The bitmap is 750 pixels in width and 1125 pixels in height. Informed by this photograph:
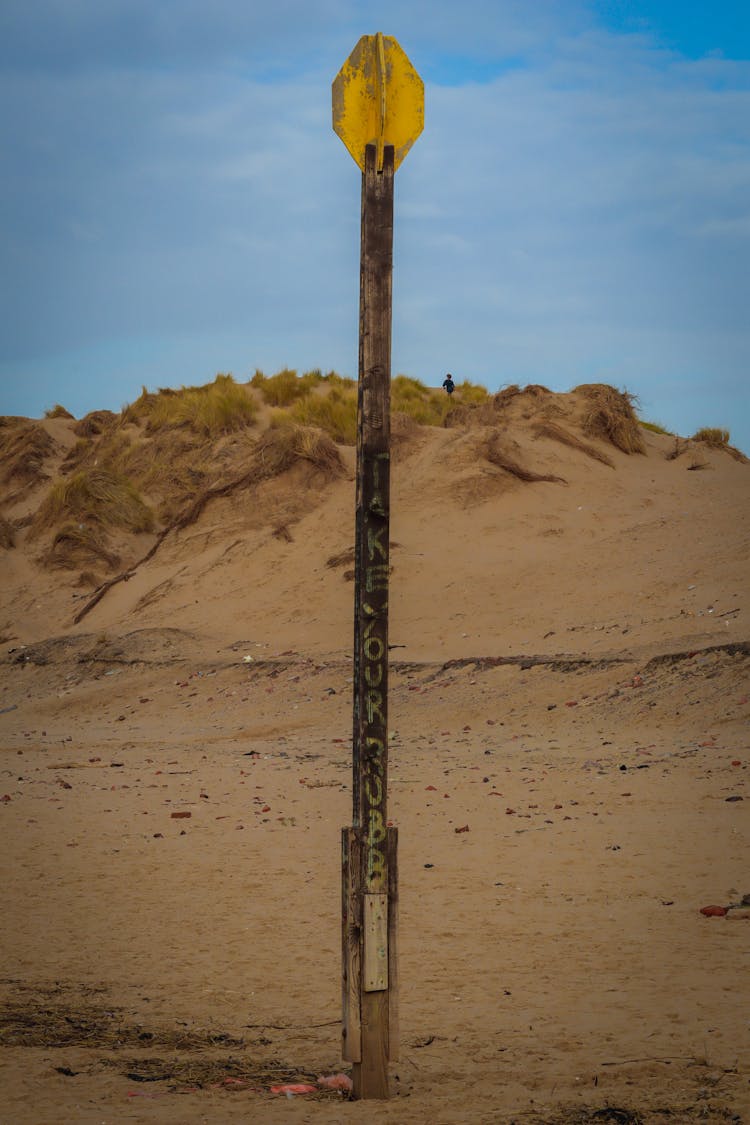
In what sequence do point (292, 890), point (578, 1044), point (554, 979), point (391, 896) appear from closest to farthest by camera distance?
1. point (391, 896)
2. point (578, 1044)
3. point (554, 979)
4. point (292, 890)

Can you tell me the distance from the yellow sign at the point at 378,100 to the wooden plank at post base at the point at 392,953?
7.38 feet

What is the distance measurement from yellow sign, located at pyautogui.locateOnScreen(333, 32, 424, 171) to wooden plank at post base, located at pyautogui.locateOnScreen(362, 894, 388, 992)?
95.0 inches

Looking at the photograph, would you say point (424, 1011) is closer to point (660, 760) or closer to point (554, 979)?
point (554, 979)

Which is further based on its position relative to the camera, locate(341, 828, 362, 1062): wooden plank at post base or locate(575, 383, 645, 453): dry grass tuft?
locate(575, 383, 645, 453): dry grass tuft

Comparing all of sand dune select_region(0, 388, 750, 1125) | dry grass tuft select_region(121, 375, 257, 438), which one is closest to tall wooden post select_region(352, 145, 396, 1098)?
sand dune select_region(0, 388, 750, 1125)

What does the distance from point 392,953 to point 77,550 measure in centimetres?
2211

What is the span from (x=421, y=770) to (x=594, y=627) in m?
5.85

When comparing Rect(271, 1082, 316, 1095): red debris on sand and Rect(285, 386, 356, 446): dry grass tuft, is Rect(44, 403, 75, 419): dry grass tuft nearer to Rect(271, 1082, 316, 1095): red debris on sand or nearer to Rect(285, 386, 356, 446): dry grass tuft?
Rect(285, 386, 356, 446): dry grass tuft

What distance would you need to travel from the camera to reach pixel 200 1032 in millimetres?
4285

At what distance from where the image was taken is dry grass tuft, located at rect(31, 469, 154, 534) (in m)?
25.5

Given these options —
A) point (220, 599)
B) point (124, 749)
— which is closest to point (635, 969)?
point (124, 749)

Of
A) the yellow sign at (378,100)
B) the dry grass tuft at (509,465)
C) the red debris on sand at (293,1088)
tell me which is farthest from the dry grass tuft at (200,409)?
the red debris on sand at (293,1088)

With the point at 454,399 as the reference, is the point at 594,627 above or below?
below

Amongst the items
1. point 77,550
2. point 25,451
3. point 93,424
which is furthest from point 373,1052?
point 93,424
